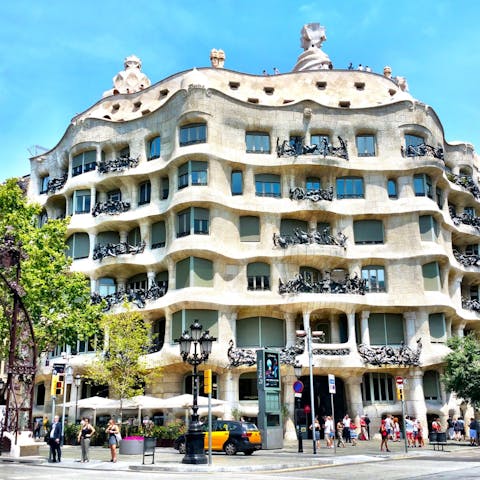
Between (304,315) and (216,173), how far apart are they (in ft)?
35.8

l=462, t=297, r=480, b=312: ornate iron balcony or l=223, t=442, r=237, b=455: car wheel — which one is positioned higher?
l=462, t=297, r=480, b=312: ornate iron balcony

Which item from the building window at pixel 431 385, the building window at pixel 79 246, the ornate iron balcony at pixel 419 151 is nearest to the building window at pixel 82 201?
the building window at pixel 79 246

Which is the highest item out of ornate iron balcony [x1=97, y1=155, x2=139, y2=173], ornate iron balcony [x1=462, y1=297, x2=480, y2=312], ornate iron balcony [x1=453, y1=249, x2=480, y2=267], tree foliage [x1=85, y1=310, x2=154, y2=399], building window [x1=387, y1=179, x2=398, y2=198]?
ornate iron balcony [x1=97, y1=155, x2=139, y2=173]

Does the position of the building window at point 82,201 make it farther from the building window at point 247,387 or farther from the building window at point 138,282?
the building window at point 247,387

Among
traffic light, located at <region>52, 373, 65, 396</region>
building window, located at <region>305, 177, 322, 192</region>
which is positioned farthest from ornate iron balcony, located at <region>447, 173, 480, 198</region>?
traffic light, located at <region>52, 373, 65, 396</region>

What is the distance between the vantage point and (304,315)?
41.5m

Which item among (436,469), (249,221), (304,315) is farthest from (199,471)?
(249,221)

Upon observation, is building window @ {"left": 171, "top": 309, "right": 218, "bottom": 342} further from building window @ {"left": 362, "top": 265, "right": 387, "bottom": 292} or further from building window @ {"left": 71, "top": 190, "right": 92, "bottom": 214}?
building window @ {"left": 71, "top": 190, "right": 92, "bottom": 214}

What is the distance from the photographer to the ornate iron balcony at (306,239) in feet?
141

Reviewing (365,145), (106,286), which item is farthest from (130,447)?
(365,145)

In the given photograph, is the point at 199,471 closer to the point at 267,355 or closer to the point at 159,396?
the point at 267,355

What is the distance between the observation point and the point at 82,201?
47688 millimetres

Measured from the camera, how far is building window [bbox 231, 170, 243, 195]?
44.5 meters

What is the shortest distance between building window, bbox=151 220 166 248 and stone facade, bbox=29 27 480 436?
0.12 m
